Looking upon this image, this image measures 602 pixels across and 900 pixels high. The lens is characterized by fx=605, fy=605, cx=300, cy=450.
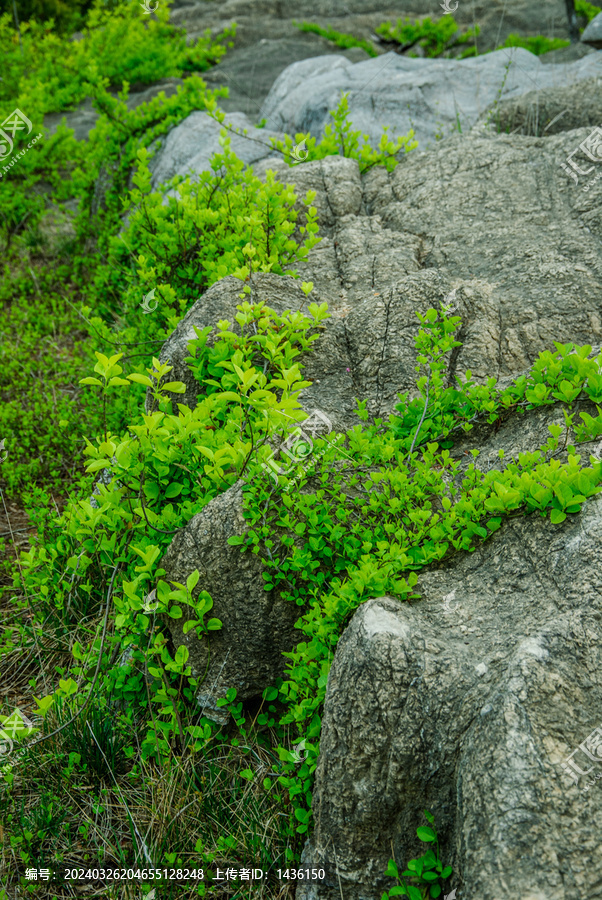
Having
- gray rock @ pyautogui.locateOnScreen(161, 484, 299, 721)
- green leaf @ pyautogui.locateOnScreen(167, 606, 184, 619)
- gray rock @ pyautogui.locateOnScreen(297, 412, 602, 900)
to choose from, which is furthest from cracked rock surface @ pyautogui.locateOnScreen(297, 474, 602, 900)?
green leaf @ pyautogui.locateOnScreen(167, 606, 184, 619)

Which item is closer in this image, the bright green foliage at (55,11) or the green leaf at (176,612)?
the green leaf at (176,612)

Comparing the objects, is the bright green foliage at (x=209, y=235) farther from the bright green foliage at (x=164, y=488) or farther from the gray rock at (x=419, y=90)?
the gray rock at (x=419, y=90)

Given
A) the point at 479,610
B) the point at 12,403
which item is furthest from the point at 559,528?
the point at 12,403

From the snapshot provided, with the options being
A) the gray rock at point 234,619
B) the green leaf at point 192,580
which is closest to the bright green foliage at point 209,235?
the gray rock at point 234,619

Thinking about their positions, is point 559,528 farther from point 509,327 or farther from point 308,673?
point 509,327

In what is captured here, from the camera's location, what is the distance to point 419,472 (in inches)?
112

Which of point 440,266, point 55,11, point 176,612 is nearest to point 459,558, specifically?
point 176,612

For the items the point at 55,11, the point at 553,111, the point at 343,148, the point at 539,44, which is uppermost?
the point at 55,11

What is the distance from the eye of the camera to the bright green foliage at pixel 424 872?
2.03 m

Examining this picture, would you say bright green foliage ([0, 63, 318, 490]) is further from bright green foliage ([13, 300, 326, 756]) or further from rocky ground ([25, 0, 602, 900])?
bright green foliage ([13, 300, 326, 756])

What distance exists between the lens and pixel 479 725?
200 cm

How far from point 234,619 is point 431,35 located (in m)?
12.0

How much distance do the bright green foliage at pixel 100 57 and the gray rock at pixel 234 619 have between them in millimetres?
8361

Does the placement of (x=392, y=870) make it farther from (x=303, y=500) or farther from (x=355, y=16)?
(x=355, y=16)
